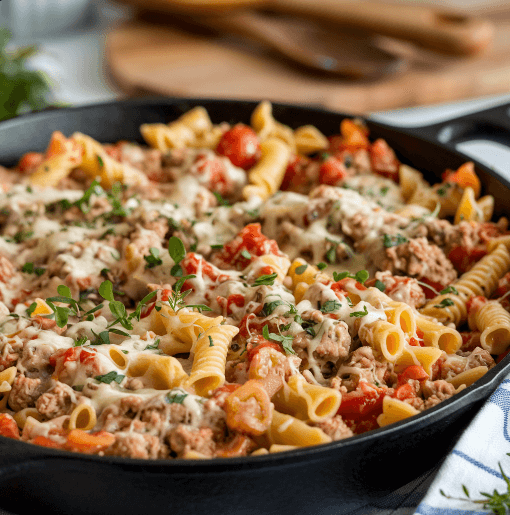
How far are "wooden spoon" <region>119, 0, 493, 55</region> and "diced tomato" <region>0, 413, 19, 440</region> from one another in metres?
5.30

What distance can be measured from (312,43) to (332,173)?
298 cm

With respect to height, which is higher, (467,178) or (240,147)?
(467,178)

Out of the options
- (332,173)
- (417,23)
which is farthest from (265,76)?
(332,173)

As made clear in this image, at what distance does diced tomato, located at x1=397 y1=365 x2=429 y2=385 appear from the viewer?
2.56 m

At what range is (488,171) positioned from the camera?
3748 mm

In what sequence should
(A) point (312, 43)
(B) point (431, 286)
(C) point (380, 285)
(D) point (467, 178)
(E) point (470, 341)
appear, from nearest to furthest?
(E) point (470, 341) < (C) point (380, 285) < (B) point (431, 286) < (D) point (467, 178) < (A) point (312, 43)

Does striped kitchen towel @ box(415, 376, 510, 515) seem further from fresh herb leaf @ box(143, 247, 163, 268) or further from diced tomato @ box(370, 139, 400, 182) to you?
diced tomato @ box(370, 139, 400, 182)

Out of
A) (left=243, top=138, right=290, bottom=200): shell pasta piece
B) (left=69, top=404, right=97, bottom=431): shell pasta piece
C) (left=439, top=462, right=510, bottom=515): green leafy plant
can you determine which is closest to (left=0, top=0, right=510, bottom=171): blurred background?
(left=243, top=138, right=290, bottom=200): shell pasta piece

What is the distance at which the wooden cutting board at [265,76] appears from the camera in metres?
6.04

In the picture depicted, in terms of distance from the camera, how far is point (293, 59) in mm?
6387

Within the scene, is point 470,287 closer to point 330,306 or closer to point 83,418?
point 330,306

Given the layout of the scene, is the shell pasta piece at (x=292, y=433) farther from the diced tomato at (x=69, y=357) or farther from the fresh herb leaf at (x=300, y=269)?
the fresh herb leaf at (x=300, y=269)

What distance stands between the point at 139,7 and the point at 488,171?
4.64 m

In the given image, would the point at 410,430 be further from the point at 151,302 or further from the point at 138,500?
the point at 151,302
